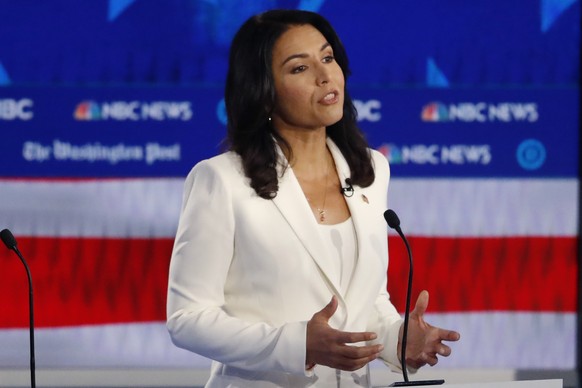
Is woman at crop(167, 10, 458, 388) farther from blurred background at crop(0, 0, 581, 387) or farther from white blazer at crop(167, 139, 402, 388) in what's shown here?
blurred background at crop(0, 0, 581, 387)

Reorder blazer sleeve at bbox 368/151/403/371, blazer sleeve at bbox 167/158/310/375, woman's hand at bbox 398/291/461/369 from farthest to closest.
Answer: blazer sleeve at bbox 368/151/403/371
woman's hand at bbox 398/291/461/369
blazer sleeve at bbox 167/158/310/375

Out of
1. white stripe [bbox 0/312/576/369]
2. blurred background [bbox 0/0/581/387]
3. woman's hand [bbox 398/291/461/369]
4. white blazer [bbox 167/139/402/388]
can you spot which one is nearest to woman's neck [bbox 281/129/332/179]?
white blazer [bbox 167/139/402/388]

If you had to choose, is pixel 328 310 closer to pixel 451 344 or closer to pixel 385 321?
pixel 385 321

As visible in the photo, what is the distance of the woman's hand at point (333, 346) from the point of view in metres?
2.02

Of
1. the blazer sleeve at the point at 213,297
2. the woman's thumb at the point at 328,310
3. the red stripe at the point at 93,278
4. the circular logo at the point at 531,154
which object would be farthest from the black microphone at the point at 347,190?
the circular logo at the point at 531,154

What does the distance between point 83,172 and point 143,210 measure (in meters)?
0.25

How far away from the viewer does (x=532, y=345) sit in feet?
13.0

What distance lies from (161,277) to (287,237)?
1.66m

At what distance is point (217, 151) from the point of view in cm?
387

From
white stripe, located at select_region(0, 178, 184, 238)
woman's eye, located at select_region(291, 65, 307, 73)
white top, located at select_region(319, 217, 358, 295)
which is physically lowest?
white top, located at select_region(319, 217, 358, 295)

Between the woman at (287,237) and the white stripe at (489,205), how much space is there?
54.3 inches

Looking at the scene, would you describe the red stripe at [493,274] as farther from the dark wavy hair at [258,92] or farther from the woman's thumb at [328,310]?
the woman's thumb at [328,310]

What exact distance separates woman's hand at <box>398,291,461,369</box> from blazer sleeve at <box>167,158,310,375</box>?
0.27 metres

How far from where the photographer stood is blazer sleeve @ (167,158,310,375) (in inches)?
85.0
